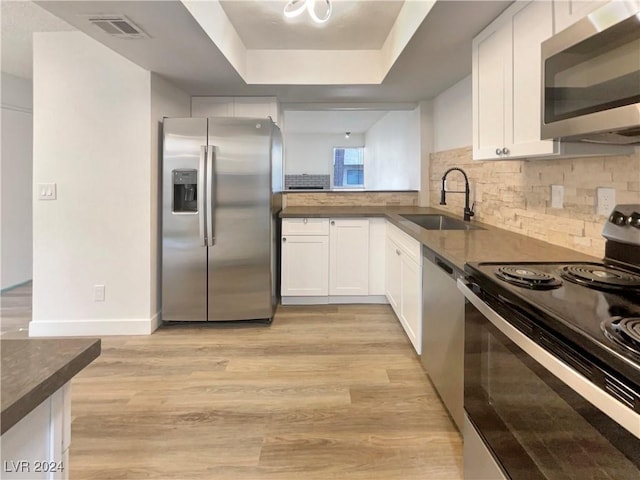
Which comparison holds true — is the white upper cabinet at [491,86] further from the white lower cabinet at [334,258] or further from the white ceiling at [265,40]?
the white lower cabinet at [334,258]

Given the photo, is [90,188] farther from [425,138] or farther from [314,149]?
[314,149]

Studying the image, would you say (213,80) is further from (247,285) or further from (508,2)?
(508,2)

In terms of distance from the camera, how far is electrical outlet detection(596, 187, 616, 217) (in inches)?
64.7

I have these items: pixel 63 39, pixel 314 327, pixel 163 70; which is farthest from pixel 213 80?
pixel 314 327

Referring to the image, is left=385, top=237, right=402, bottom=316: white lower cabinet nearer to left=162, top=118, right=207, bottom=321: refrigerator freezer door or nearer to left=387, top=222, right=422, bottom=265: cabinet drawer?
left=387, top=222, right=422, bottom=265: cabinet drawer

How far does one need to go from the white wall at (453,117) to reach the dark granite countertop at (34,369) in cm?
333

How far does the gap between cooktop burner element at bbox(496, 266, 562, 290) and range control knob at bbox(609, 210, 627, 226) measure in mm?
397

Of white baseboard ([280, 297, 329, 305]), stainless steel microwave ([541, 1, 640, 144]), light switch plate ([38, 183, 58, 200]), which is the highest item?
stainless steel microwave ([541, 1, 640, 144])

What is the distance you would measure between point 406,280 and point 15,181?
4.90m

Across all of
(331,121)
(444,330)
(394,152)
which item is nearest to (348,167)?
(331,121)

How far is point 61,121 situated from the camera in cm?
322

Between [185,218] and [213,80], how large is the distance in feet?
4.17

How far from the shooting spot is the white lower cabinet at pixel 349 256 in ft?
13.1

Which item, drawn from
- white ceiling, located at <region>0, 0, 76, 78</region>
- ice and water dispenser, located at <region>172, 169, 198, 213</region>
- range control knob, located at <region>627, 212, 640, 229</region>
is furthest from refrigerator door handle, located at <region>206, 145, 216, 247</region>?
range control knob, located at <region>627, 212, 640, 229</region>
